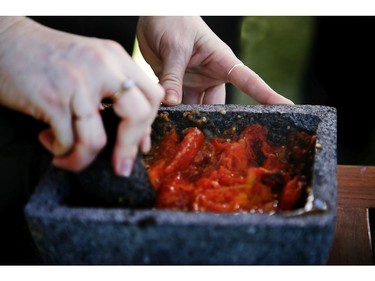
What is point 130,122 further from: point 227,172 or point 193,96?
point 193,96

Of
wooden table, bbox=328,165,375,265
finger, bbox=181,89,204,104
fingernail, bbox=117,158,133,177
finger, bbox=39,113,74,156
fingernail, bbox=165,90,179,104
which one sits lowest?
wooden table, bbox=328,165,375,265

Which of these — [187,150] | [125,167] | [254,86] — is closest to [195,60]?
[254,86]

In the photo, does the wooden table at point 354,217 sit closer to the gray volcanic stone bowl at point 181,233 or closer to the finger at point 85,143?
the gray volcanic stone bowl at point 181,233

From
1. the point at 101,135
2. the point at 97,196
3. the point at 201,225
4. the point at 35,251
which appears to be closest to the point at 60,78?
the point at 101,135

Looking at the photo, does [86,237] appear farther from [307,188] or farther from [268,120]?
[268,120]

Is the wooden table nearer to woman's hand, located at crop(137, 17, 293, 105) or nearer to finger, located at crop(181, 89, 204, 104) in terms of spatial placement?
woman's hand, located at crop(137, 17, 293, 105)

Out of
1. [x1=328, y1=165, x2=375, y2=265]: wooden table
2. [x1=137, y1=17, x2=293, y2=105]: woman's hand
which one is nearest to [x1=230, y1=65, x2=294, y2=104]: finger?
[x1=137, y1=17, x2=293, y2=105]: woman's hand

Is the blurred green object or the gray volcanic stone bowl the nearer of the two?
the gray volcanic stone bowl

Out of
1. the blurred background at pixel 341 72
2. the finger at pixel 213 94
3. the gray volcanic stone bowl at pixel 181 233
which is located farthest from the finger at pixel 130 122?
the blurred background at pixel 341 72
